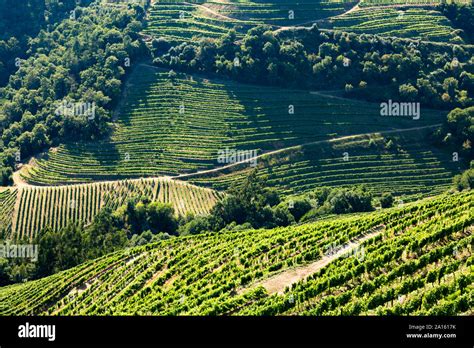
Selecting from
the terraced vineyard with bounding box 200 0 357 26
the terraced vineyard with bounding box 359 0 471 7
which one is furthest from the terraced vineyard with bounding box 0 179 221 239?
the terraced vineyard with bounding box 359 0 471 7

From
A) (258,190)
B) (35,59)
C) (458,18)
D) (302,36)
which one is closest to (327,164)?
(258,190)

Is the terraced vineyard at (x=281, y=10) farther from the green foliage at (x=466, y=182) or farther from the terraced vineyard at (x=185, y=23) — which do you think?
the green foliage at (x=466, y=182)

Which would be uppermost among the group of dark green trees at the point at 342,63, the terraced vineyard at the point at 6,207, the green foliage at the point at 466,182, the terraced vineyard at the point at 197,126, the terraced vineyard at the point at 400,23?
the terraced vineyard at the point at 400,23

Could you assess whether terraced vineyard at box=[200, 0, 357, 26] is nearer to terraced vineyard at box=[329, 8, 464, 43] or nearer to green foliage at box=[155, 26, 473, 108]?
terraced vineyard at box=[329, 8, 464, 43]

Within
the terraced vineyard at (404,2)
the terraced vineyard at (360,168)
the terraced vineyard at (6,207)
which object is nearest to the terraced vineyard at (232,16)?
the terraced vineyard at (404,2)

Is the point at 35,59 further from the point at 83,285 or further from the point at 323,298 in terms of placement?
the point at 323,298

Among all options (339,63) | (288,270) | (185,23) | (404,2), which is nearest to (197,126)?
(339,63)

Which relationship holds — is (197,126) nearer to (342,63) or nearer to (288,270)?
(342,63)

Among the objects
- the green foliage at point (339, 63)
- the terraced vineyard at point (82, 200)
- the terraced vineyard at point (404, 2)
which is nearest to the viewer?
the terraced vineyard at point (82, 200)
